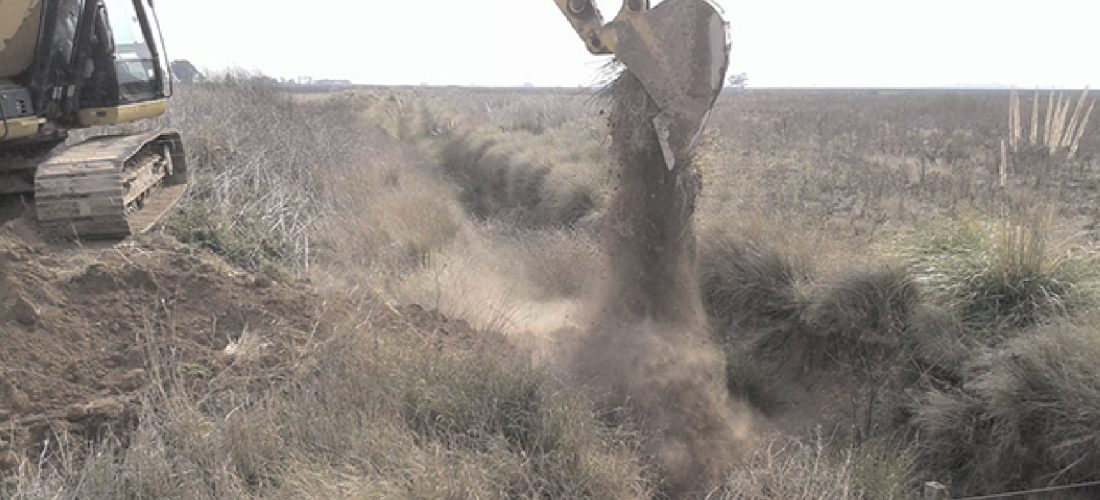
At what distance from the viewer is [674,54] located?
5156 millimetres

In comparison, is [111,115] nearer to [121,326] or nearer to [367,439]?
[121,326]

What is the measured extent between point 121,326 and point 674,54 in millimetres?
3642

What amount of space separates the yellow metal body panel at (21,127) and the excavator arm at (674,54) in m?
3.82

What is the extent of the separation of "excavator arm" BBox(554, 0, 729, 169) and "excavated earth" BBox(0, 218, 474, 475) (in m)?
2.05

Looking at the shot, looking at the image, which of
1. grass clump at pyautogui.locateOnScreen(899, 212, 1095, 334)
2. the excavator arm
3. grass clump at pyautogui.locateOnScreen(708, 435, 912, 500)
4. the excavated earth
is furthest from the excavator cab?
grass clump at pyautogui.locateOnScreen(899, 212, 1095, 334)

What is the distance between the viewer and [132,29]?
700cm

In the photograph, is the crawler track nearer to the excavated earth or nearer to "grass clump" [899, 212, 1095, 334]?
the excavated earth

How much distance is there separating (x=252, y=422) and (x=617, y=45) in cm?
310

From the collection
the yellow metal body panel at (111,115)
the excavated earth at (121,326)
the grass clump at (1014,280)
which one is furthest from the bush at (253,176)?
the grass clump at (1014,280)

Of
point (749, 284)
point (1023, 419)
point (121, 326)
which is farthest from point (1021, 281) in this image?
point (121, 326)

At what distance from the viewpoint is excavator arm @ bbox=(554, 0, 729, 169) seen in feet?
16.5

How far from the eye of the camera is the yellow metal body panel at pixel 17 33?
19.7 ft

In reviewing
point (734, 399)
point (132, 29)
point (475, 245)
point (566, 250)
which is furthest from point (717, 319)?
point (132, 29)

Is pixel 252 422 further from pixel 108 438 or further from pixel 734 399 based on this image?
pixel 734 399
